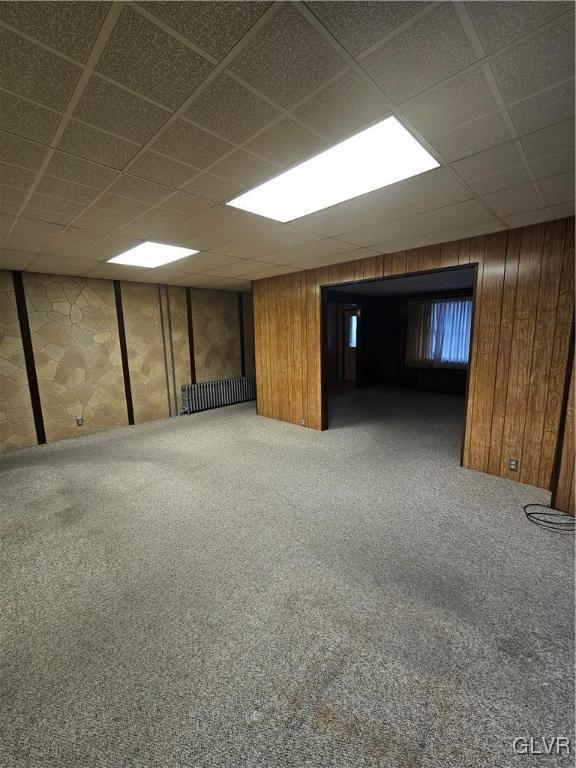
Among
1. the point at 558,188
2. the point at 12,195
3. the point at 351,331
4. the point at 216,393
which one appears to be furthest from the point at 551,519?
the point at 351,331

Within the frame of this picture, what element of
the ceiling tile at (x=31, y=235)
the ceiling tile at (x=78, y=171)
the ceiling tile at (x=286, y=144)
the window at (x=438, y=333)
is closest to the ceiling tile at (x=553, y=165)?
the ceiling tile at (x=286, y=144)

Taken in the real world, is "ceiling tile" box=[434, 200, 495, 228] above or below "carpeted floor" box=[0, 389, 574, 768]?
above

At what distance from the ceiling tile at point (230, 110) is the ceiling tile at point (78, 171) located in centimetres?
81

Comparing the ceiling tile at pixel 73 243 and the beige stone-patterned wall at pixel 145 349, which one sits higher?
the ceiling tile at pixel 73 243

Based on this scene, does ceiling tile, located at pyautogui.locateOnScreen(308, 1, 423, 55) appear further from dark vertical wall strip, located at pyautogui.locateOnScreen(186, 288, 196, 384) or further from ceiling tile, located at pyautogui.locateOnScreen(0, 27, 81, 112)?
dark vertical wall strip, located at pyautogui.locateOnScreen(186, 288, 196, 384)

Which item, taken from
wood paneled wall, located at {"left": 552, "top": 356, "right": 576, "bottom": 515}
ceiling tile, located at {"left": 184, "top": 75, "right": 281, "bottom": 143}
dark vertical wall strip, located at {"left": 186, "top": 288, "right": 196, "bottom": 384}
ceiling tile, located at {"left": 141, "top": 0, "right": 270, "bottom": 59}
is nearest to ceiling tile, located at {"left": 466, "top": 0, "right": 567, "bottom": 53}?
ceiling tile, located at {"left": 141, "top": 0, "right": 270, "bottom": 59}

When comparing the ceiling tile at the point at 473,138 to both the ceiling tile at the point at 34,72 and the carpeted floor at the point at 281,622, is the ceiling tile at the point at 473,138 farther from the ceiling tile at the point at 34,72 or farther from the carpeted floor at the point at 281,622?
the carpeted floor at the point at 281,622

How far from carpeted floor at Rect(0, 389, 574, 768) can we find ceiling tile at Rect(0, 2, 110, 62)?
2566 mm

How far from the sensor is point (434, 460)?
401 centimetres

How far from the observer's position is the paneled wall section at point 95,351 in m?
4.77

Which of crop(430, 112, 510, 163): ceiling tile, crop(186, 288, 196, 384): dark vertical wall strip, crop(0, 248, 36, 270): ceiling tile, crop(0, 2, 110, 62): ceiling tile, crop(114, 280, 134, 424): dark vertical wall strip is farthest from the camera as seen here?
crop(186, 288, 196, 384): dark vertical wall strip

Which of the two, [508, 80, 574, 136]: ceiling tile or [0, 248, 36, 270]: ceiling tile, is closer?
[508, 80, 574, 136]: ceiling tile

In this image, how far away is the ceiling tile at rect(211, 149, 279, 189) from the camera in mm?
1841

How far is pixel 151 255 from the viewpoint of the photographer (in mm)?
4066
